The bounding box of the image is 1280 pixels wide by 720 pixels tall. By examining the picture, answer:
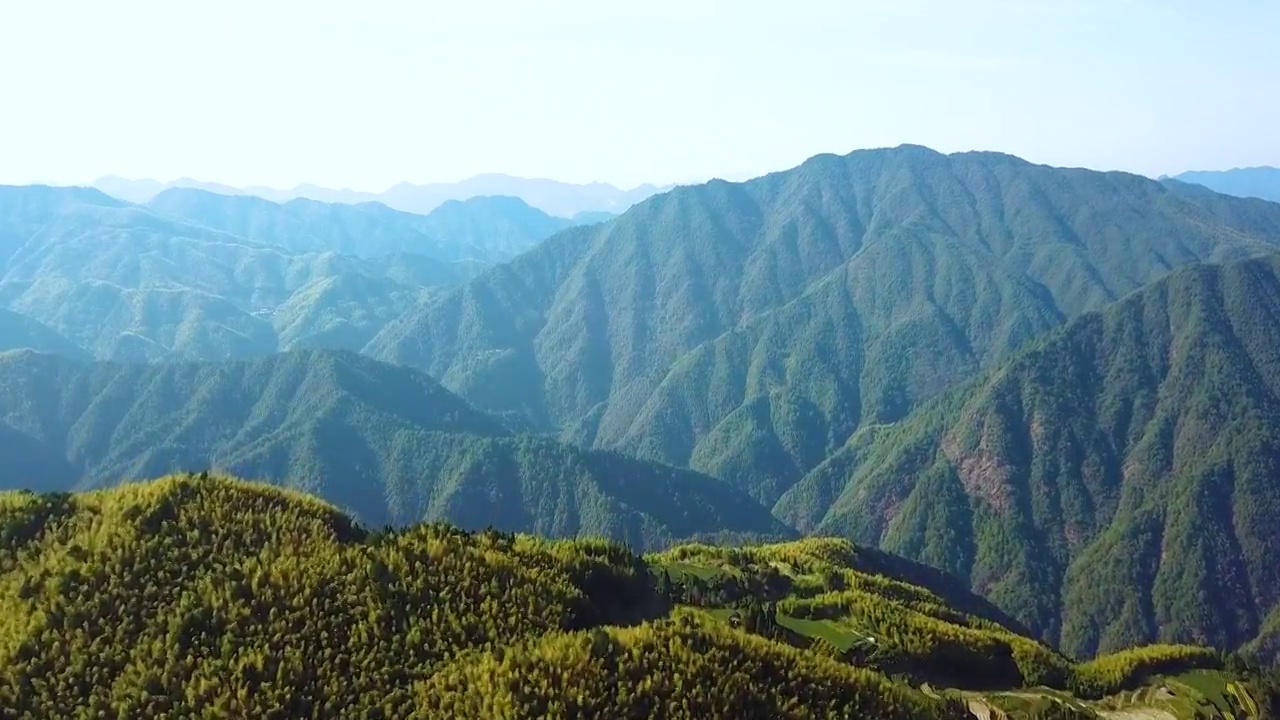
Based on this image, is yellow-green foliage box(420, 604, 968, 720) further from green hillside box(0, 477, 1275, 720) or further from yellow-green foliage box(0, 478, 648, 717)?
yellow-green foliage box(0, 478, 648, 717)

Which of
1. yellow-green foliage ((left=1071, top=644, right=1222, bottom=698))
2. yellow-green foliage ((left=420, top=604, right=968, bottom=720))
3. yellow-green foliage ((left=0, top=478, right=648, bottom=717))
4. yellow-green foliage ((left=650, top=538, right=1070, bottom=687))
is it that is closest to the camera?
yellow-green foliage ((left=420, top=604, right=968, bottom=720))

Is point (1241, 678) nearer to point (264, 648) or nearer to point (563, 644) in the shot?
point (563, 644)

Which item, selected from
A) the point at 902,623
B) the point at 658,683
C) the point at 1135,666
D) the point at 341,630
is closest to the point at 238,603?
the point at 341,630

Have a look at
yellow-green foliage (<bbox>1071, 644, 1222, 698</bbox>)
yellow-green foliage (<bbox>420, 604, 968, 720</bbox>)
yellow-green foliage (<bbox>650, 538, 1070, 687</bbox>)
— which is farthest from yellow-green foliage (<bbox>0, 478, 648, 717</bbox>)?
yellow-green foliage (<bbox>1071, 644, 1222, 698</bbox>)

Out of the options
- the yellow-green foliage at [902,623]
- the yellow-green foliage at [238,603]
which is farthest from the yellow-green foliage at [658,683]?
the yellow-green foliage at [902,623]

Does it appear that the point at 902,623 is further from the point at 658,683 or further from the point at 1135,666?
the point at 658,683

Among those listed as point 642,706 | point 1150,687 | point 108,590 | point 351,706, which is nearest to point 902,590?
point 1150,687

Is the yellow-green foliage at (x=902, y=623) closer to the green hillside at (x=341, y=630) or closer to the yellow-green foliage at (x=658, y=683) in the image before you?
the green hillside at (x=341, y=630)
